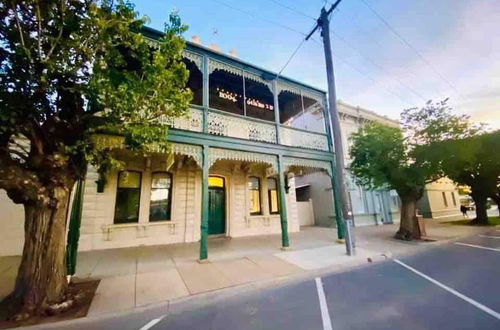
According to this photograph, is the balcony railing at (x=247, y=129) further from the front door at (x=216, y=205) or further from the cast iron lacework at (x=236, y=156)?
the front door at (x=216, y=205)

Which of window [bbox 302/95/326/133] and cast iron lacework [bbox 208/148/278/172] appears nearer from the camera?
cast iron lacework [bbox 208/148/278/172]

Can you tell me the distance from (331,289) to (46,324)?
502 cm

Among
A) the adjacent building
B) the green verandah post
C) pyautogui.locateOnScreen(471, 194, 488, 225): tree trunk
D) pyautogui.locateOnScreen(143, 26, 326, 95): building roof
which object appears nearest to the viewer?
the green verandah post

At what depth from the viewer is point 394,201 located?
18.8 meters

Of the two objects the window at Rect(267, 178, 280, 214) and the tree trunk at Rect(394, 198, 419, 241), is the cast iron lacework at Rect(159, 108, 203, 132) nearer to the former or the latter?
the window at Rect(267, 178, 280, 214)

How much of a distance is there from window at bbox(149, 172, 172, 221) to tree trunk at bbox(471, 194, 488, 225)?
21.1 meters

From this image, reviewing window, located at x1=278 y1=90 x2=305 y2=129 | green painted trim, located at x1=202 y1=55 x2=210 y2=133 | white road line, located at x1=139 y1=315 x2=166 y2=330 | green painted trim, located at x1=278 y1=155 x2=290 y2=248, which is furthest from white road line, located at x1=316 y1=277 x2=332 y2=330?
window, located at x1=278 y1=90 x2=305 y2=129

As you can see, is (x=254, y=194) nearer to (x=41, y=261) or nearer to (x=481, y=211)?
(x=41, y=261)

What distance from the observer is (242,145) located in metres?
8.54

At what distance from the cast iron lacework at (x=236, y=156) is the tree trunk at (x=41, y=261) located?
4.20 metres

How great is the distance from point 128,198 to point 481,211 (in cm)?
2361

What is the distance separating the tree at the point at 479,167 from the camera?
1061cm

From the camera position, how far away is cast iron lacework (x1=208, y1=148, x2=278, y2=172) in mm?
7957

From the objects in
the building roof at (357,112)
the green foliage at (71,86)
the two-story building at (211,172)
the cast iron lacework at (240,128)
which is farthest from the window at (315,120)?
the green foliage at (71,86)
